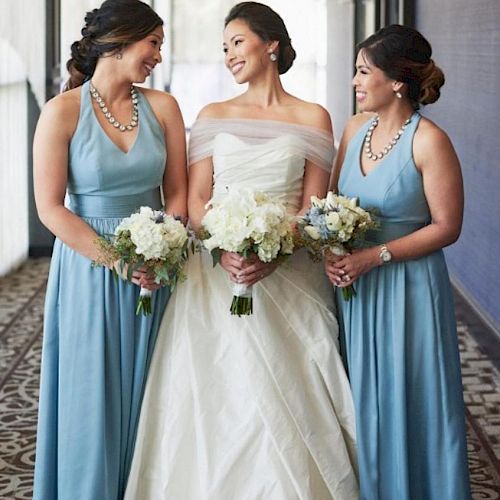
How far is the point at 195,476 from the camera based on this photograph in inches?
147

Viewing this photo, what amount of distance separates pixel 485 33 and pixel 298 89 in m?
6.33

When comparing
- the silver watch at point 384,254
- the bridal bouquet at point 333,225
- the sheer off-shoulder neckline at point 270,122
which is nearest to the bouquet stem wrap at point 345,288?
the bridal bouquet at point 333,225

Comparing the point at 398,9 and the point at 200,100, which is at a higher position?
the point at 398,9

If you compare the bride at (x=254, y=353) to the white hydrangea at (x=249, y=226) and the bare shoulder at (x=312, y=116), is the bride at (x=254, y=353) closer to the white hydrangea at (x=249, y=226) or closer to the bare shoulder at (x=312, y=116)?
the bare shoulder at (x=312, y=116)

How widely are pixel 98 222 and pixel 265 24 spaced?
0.83 meters

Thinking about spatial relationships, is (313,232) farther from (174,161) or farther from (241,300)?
(174,161)

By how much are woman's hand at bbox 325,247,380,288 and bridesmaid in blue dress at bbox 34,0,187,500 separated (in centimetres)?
54

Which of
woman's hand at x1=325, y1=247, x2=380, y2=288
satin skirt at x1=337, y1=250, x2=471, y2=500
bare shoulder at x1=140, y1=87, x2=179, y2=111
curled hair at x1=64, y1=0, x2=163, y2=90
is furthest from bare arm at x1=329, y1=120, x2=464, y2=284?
curled hair at x1=64, y1=0, x2=163, y2=90

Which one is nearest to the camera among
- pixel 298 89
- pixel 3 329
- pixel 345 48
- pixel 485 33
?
pixel 485 33

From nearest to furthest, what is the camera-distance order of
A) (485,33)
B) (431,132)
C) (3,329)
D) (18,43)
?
(431,132), (485,33), (3,329), (18,43)

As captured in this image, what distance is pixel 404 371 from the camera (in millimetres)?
3686

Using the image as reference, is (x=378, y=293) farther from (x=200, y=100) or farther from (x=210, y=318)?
(x=200, y=100)

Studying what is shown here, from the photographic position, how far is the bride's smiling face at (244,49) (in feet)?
12.4

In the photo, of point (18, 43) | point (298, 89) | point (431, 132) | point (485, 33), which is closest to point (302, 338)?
point (431, 132)
